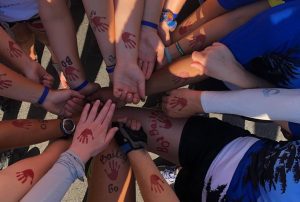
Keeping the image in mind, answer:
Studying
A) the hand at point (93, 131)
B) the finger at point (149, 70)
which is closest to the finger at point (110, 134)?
the hand at point (93, 131)

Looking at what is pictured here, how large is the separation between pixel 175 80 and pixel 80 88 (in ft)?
1.07

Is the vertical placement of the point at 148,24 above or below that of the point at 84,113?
above

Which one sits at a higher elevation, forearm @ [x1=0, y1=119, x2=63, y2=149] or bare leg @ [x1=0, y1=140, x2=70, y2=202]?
forearm @ [x1=0, y1=119, x2=63, y2=149]

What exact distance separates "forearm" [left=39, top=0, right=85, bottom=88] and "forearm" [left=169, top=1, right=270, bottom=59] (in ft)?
1.09

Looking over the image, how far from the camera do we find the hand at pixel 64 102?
1200mm

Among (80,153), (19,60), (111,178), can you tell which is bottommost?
(111,178)

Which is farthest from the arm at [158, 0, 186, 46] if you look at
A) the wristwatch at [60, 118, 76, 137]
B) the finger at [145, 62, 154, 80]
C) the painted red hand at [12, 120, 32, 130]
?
the painted red hand at [12, 120, 32, 130]

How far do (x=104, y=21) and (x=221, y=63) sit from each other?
1.31 ft

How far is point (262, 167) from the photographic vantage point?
0.95m

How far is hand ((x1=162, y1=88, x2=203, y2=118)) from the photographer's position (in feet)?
3.69

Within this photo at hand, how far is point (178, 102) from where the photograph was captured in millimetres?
1160

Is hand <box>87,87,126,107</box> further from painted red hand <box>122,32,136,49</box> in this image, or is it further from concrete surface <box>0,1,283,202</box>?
concrete surface <box>0,1,283,202</box>

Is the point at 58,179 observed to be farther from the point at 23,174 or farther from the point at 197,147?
the point at 197,147

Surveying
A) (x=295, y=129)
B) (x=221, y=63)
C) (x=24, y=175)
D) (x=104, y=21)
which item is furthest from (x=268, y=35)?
(x=24, y=175)
